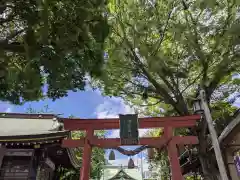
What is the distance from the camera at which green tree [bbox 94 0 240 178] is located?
804 centimetres

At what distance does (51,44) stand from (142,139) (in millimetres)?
4861

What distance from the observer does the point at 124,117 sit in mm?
8500

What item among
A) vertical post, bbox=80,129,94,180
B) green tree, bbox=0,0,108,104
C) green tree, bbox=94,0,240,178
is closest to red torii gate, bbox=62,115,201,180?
vertical post, bbox=80,129,94,180

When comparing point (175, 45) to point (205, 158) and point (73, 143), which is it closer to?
point (205, 158)

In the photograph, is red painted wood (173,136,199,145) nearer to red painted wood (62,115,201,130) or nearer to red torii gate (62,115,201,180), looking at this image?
red torii gate (62,115,201,180)

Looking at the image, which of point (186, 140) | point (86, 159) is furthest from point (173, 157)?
point (86, 159)

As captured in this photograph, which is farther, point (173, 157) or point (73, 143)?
point (73, 143)

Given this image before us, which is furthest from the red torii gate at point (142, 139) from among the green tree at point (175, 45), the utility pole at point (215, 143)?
the utility pole at point (215, 143)

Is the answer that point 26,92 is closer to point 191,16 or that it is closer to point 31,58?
point 31,58

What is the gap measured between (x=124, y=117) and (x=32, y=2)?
5.04 m

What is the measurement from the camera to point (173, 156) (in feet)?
25.7

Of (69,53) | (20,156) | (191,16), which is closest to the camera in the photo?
(69,53)

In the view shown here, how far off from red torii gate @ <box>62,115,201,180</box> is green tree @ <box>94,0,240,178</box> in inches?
25.9

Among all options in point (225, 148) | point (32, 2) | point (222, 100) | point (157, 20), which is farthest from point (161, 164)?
point (32, 2)
